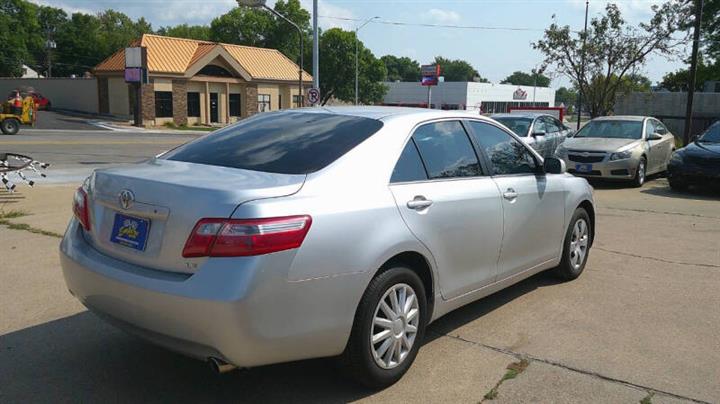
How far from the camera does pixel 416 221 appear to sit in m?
3.74

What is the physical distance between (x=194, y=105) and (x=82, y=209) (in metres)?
44.7

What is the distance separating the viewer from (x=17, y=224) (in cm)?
778

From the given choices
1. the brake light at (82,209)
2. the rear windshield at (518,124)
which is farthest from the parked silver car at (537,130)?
the brake light at (82,209)

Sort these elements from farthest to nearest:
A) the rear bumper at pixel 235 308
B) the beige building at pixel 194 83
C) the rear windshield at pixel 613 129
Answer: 1. the beige building at pixel 194 83
2. the rear windshield at pixel 613 129
3. the rear bumper at pixel 235 308

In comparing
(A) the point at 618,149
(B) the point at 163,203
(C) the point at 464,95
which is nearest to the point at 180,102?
(A) the point at 618,149

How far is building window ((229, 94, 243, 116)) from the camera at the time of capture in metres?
49.2

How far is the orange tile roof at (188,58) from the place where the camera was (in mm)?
43938

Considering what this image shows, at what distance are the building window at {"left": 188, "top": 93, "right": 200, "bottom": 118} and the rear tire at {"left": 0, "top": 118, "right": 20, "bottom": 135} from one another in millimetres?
19118

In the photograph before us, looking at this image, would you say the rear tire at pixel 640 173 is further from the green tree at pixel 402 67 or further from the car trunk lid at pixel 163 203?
the green tree at pixel 402 67

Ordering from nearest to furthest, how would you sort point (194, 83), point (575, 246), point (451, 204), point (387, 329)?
point (387, 329), point (451, 204), point (575, 246), point (194, 83)

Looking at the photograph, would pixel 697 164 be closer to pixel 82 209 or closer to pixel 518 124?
pixel 518 124

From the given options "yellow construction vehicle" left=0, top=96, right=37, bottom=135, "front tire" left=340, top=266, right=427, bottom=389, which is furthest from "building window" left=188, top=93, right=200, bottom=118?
"front tire" left=340, top=266, right=427, bottom=389

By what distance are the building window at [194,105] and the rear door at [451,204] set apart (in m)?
→ 44.3

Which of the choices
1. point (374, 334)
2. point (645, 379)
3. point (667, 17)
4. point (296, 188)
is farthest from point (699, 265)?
point (667, 17)
